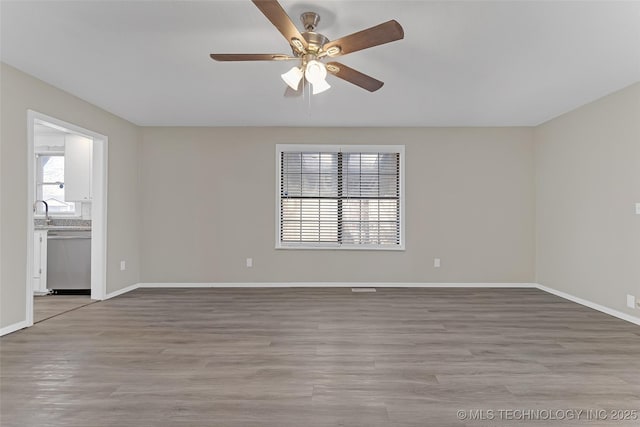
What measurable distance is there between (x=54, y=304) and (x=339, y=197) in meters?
3.94

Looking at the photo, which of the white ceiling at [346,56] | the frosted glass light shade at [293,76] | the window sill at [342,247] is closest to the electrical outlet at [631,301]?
the white ceiling at [346,56]

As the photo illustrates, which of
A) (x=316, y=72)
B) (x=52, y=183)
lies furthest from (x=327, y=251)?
(x=52, y=183)

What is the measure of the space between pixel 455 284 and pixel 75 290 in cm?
545

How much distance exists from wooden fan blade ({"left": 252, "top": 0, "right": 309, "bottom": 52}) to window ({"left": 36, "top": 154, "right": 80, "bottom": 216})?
5097 millimetres

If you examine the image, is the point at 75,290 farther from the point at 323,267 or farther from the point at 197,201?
the point at 323,267

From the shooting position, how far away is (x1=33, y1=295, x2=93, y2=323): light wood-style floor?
3719mm

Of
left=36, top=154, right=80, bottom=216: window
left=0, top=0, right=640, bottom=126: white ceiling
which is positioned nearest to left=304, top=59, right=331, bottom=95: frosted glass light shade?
left=0, top=0, right=640, bottom=126: white ceiling

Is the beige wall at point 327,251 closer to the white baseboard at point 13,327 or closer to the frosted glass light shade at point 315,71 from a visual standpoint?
the white baseboard at point 13,327

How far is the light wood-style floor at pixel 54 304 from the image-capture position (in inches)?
146

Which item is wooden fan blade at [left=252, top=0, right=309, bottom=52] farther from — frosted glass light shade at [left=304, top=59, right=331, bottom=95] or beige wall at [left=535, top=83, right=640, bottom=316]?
beige wall at [left=535, top=83, right=640, bottom=316]

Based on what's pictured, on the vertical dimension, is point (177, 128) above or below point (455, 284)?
above

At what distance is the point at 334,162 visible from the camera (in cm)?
534

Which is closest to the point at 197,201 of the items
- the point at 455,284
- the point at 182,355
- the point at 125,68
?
the point at 125,68

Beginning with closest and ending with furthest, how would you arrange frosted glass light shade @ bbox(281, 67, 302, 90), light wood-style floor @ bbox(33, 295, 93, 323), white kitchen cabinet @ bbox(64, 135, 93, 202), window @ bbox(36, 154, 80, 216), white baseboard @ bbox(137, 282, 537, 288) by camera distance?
frosted glass light shade @ bbox(281, 67, 302, 90)
light wood-style floor @ bbox(33, 295, 93, 323)
white kitchen cabinet @ bbox(64, 135, 93, 202)
white baseboard @ bbox(137, 282, 537, 288)
window @ bbox(36, 154, 80, 216)
